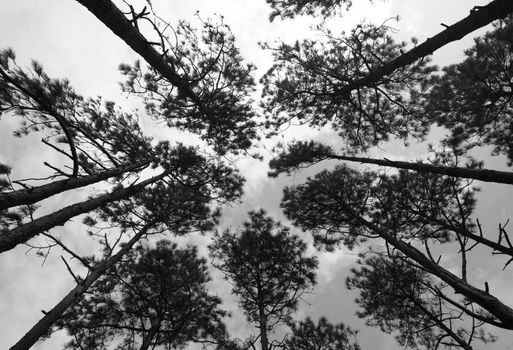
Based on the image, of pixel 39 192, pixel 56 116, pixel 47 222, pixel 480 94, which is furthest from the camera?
pixel 480 94

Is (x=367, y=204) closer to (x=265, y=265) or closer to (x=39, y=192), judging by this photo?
(x=265, y=265)

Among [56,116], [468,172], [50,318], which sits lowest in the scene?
[50,318]

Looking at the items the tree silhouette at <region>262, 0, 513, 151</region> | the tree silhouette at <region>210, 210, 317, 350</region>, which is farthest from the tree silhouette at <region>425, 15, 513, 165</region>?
the tree silhouette at <region>210, 210, 317, 350</region>

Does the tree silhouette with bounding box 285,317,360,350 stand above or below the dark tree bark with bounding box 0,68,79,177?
above

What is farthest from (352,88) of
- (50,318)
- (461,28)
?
(50,318)

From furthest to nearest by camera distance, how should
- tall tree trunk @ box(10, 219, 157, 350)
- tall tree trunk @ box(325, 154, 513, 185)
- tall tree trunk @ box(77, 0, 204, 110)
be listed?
tall tree trunk @ box(10, 219, 157, 350) < tall tree trunk @ box(325, 154, 513, 185) < tall tree trunk @ box(77, 0, 204, 110)

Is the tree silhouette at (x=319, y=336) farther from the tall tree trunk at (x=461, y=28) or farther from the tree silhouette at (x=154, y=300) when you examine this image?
the tall tree trunk at (x=461, y=28)

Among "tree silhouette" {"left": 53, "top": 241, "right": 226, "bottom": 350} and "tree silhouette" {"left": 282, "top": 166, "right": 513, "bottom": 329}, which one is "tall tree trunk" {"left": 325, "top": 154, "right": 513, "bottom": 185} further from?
"tree silhouette" {"left": 53, "top": 241, "right": 226, "bottom": 350}

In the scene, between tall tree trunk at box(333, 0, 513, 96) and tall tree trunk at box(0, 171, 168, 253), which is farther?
tall tree trunk at box(333, 0, 513, 96)

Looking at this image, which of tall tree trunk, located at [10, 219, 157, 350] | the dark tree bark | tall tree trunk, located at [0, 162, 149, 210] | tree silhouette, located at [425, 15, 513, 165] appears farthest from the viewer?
tree silhouette, located at [425, 15, 513, 165]

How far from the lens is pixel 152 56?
3.77 meters

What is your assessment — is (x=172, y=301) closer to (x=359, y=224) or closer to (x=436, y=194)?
(x=359, y=224)

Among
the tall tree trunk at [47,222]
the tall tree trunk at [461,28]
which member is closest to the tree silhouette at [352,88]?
the tall tree trunk at [461,28]

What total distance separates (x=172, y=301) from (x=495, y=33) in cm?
1056
